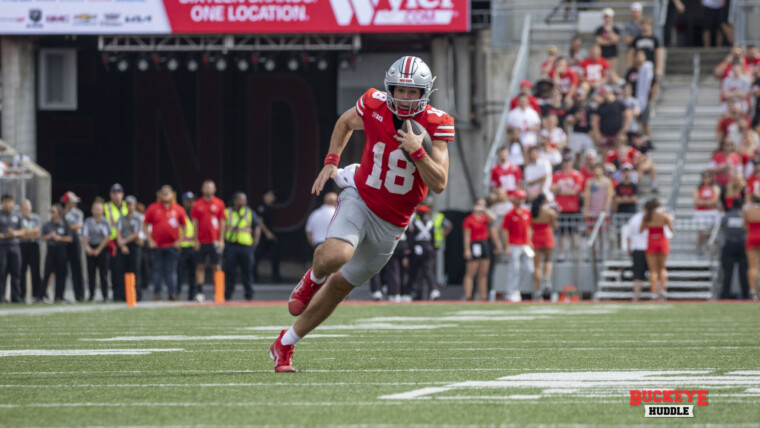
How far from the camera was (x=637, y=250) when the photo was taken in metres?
20.9

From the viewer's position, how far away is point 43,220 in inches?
937

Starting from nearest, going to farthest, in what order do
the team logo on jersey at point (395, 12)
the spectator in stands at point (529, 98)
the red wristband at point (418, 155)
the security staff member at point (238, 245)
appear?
the red wristband at point (418, 155), the security staff member at point (238, 245), the spectator in stands at point (529, 98), the team logo on jersey at point (395, 12)

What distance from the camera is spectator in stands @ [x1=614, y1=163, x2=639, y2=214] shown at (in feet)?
73.2

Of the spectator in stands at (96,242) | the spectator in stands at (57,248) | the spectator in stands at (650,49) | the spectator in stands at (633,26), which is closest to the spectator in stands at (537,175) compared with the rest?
the spectator in stands at (650,49)

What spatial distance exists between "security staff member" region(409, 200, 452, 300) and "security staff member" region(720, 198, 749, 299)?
4653 millimetres

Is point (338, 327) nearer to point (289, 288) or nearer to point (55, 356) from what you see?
point (55, 356)

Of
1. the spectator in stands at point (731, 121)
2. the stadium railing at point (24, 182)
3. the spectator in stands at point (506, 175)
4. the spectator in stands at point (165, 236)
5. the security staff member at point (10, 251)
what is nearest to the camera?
the security staff member at point (10, 251)

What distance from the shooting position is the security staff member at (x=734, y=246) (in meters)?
20.9

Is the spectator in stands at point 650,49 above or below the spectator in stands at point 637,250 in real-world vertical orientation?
above

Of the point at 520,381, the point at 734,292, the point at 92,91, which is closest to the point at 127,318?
the point at 520,381

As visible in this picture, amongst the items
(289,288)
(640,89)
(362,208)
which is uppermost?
(640,89)

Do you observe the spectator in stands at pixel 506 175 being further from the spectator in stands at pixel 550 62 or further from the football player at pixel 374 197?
the football player at pixel 374 197

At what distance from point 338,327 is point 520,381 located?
6107 mm

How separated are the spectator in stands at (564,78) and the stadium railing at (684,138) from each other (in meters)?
2.18
